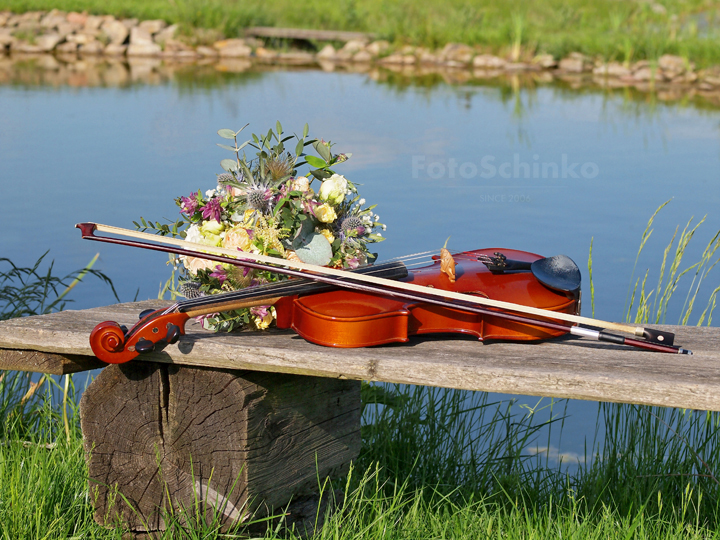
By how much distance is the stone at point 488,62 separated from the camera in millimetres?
12422

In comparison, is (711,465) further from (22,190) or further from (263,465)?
(22,190)

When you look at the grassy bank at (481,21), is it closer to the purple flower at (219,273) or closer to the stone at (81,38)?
the stone at (81,38)

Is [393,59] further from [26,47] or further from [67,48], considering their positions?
[26,47]

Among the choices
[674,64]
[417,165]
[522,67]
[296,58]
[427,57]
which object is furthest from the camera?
[296,58]

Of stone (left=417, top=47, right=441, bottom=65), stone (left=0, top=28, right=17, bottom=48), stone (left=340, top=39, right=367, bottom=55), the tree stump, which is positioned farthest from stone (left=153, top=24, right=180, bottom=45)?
the tree stump

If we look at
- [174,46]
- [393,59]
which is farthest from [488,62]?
[174,46]

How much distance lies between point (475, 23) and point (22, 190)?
988cm

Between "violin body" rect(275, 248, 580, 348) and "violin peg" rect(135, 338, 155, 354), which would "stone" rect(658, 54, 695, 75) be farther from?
"violin peg" rect(135, 338, 155, 354)

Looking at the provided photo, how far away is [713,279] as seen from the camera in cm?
448

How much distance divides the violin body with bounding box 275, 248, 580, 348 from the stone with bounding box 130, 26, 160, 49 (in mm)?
13263

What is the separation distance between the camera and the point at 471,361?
1.46m

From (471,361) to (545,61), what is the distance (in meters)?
11.4

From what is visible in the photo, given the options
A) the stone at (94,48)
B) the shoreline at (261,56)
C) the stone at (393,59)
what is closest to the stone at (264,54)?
the shoreline at (261,56)

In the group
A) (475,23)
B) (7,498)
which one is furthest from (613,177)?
(475,23)
